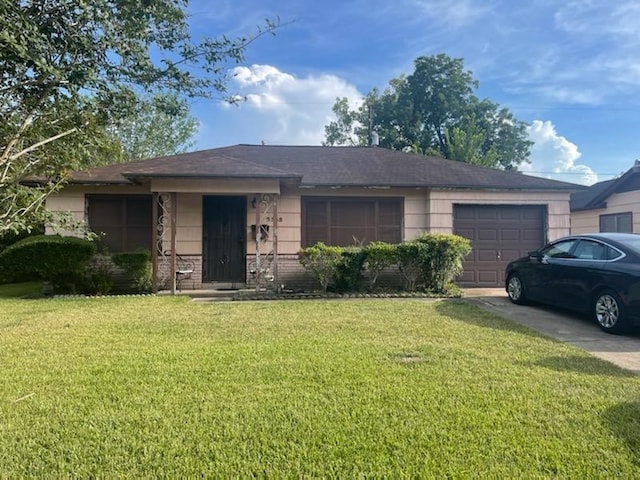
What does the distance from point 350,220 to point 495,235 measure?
4.44m

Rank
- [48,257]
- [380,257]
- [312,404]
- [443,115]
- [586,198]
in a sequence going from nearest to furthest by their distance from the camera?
1. [312,404]
2. [48,257]
3. [380,257]
4. [586,198]
5. [443,115]

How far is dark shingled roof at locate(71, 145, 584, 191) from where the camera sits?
10156mm

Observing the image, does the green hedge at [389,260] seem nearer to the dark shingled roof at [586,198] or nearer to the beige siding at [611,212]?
the beige siding at [611,212]

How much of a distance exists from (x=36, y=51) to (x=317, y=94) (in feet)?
69.7

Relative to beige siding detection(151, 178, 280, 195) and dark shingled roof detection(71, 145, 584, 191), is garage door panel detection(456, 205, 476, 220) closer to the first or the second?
dark shingled roof detection(71, 145, 584, 191)

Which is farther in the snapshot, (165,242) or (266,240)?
(266,240)

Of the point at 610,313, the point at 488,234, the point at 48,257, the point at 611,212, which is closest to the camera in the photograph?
the point at 610,313

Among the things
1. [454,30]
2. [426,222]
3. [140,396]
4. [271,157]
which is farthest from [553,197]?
[140,396]

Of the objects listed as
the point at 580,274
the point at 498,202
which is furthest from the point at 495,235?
the point at 580,274

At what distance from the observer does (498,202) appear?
12047 millimetres

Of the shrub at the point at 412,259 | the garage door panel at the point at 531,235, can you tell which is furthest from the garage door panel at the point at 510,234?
the shrub at the point at 412,259

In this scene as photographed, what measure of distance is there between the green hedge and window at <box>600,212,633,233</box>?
8026mm

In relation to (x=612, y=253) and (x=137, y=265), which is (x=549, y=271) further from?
(x=137, y=265)

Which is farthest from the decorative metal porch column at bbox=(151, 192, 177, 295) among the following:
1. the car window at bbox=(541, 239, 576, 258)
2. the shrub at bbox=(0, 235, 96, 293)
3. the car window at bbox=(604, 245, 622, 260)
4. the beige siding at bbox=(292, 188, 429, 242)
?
the car window at bbox=(604, 245, 622, 260)
